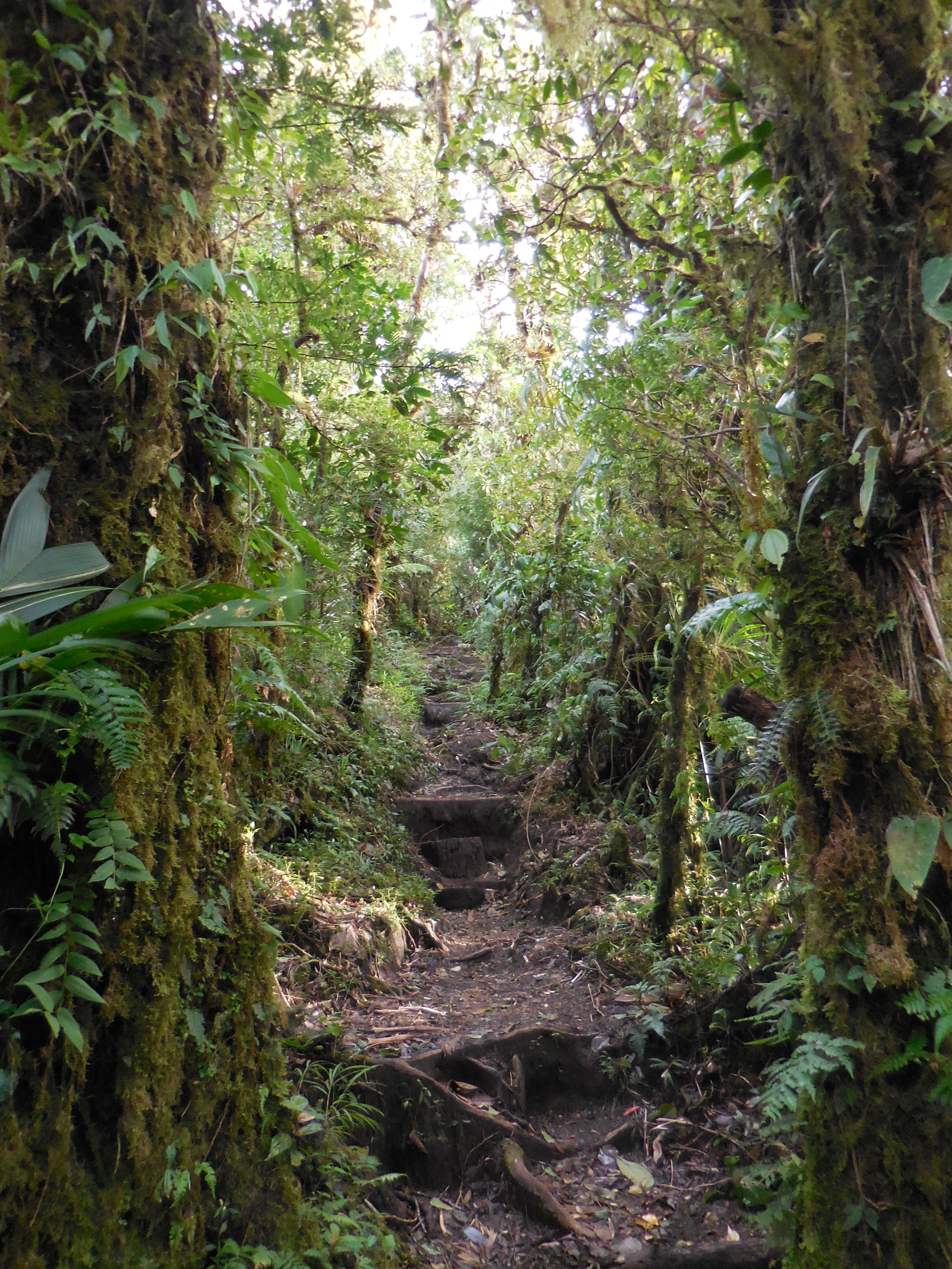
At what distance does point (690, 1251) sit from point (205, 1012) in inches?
69.1

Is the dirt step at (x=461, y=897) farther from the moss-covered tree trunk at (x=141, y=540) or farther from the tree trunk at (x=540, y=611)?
the moss-covered tree trunk at (x=141, y=540)

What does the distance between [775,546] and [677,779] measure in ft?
7.51

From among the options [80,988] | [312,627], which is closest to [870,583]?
[312,627]

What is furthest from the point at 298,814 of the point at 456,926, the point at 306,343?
the point at 306,343

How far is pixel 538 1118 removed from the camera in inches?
128

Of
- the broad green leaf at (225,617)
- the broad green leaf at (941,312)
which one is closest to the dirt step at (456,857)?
the broad green leaf at (225,617)

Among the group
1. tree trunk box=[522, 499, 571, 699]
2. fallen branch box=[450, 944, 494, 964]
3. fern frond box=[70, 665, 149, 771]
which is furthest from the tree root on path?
tree trunk box=[522, 499, 571, 699]

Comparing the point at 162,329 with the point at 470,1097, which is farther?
the point at 470,1097

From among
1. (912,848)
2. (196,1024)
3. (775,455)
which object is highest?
(775,455)

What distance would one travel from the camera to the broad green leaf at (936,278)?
1.84 metres

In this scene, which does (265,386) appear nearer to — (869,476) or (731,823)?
(869,476)

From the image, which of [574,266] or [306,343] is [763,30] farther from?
[574,266]

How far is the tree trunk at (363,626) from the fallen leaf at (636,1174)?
511 centimetres

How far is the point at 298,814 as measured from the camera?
554cm
